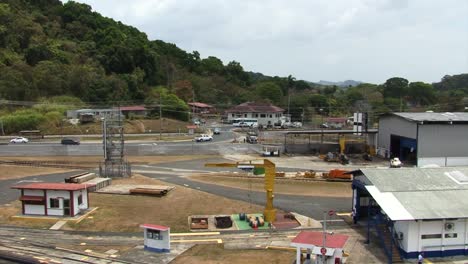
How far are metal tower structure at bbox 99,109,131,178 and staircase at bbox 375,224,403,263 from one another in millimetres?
26089

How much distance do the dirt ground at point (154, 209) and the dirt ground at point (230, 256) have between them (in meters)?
4.26

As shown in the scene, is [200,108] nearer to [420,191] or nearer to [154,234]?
[154,234]

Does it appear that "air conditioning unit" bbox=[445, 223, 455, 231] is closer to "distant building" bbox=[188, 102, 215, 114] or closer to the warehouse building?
the warehouse building

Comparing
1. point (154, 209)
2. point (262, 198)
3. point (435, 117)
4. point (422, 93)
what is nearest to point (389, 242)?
point (262, 198)

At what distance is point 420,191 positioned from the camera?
25141 mm

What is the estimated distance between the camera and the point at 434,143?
50.5 metres

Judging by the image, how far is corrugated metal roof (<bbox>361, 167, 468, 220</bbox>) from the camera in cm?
2320

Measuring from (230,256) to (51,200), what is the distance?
551 inches

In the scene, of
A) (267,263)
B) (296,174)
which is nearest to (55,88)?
(296,174)

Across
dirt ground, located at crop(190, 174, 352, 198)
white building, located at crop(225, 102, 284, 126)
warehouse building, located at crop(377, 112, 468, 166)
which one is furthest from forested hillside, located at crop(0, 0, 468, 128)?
dirt ground, located at crop(190, 174, 352, 198)

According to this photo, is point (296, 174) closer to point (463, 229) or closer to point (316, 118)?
point (463, 229)

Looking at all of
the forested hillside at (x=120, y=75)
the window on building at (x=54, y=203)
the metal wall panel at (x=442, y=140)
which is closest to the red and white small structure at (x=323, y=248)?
the window on building at (x=54, y=203)

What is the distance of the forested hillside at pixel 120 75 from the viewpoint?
98.0 metres

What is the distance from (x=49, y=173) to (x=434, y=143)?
4164 cm
